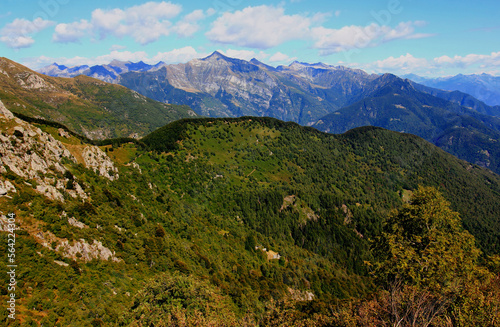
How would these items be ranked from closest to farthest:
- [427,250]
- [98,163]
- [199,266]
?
[427,250]
[199,266]
[98,163]

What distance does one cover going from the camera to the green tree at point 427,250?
98.5 ft

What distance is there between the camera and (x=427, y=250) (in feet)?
106

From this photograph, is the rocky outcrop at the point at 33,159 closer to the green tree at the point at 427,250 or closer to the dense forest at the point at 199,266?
the dense forest at the point at 199,266

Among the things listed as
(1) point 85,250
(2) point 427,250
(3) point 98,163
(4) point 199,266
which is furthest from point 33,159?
(2) point 427,250

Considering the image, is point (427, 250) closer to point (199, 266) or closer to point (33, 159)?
point (199, 266)

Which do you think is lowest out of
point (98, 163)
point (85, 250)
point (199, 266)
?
point (199, 266)

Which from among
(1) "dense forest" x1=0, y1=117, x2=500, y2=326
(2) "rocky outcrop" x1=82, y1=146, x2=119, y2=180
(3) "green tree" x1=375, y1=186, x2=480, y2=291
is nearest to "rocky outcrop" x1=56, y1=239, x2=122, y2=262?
(1) "dense forest" x1=0, y1=117, x2=500, y2=326

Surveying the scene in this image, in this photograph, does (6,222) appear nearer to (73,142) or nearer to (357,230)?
(73,142)

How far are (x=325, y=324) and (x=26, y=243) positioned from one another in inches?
1563

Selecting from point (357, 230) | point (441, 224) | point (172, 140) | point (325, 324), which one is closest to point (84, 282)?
point (325, 324)

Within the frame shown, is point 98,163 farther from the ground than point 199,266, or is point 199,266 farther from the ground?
point 98,163

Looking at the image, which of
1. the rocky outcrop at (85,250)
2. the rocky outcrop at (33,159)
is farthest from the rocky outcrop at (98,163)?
the rocky outcrop at (85,250)

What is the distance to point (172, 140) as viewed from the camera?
154 metres

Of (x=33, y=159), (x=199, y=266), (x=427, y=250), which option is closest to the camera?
(x=427, y=250)
